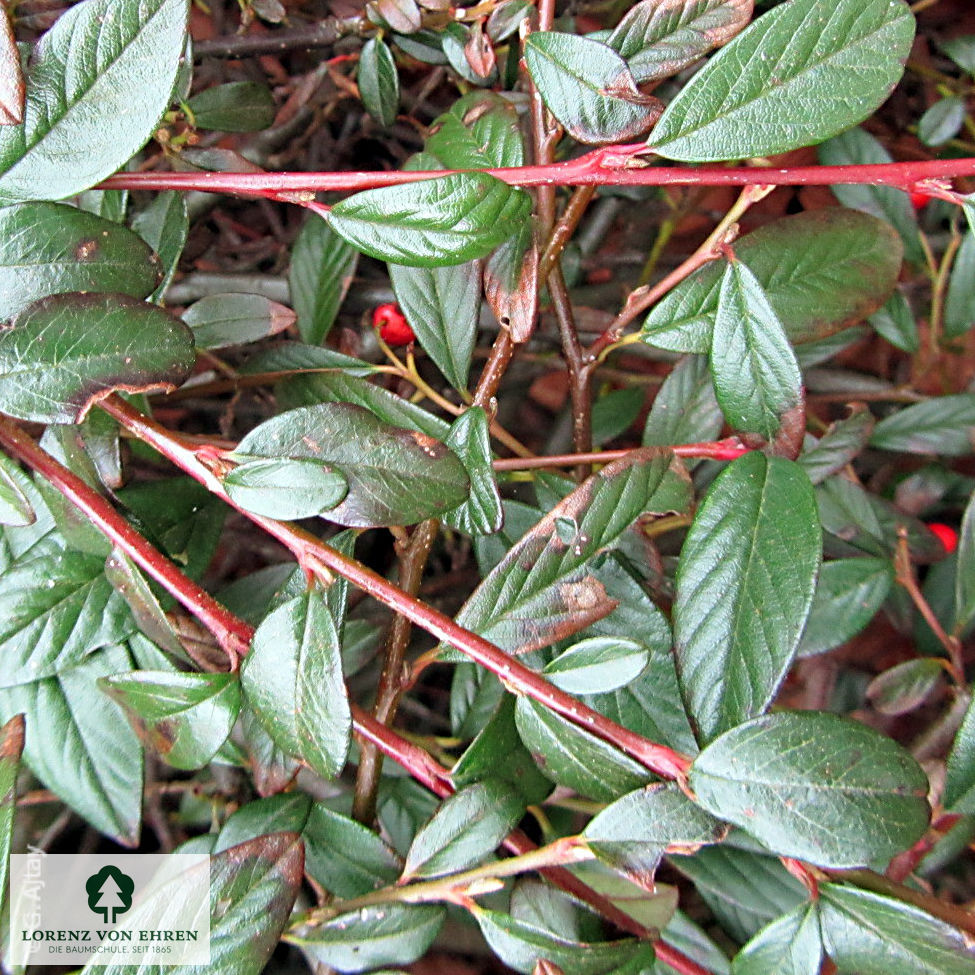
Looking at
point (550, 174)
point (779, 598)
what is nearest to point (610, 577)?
point (779, 598)

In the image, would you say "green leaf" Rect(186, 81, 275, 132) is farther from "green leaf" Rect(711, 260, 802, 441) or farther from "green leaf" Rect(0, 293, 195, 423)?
"green leaf" Rect(711, 260, 802, 441)

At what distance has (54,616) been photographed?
27.9 inches

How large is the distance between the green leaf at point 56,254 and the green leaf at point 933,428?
90 centimetres

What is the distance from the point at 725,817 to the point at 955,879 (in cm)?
75

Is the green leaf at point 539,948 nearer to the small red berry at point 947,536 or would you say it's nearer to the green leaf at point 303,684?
the green leaf at point 303,684

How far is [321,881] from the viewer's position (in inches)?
27.0

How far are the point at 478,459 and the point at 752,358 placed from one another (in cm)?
23

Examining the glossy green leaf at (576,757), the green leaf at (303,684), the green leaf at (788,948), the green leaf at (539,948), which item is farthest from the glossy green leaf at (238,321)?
the green leaf at (788,948)

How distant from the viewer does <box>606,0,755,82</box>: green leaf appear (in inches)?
23.9

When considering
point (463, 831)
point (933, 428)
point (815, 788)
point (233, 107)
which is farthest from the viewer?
point (933, 428)

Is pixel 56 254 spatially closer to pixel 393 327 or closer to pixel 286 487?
pixel 286 487

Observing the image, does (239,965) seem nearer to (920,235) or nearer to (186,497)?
(186,497)

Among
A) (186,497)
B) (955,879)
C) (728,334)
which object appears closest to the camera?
(728,334)

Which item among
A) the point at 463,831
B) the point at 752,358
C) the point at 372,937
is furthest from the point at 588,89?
the point at 372,937
